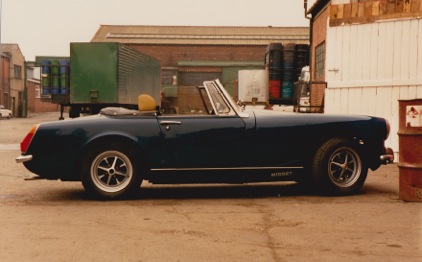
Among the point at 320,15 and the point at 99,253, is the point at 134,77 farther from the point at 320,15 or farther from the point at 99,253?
the point at 99,253

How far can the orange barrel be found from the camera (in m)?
6.09

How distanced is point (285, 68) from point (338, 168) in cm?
1723

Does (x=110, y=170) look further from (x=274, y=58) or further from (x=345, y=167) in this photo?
(x=274, y=58)

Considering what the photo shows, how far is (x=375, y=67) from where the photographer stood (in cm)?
1073

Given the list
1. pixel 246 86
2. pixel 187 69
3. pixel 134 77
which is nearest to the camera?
pixel 134 77

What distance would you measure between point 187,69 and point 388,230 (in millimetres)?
55403

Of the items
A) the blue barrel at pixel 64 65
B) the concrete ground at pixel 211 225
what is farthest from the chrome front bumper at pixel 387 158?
the blue barrel at pixel 64 65

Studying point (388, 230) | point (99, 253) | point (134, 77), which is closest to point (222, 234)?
point (99, 253)

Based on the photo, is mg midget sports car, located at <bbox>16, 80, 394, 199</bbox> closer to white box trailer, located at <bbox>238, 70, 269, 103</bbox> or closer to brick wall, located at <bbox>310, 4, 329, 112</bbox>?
brick wall, located at <bbox>310, 4, 329, 112</bbox>

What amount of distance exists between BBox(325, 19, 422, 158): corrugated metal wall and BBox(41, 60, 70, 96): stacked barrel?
1473 centimetres

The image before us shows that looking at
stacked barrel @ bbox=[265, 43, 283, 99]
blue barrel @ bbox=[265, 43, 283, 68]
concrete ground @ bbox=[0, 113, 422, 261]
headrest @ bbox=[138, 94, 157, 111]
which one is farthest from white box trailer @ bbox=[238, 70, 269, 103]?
headrest @ bbox=[138, 94, 157, 111]

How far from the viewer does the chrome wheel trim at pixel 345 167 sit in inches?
264

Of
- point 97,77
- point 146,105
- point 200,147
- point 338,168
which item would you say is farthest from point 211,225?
point 97,77

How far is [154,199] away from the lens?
21.8ft
